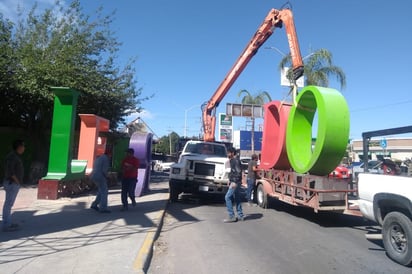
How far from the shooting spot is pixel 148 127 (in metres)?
77.9

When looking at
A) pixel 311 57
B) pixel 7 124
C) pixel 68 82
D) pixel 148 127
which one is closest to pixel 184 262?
pixel 68 82

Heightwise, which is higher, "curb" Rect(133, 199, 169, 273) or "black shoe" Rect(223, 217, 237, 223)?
"black shoe" Rect(223, 217, 237, 223)

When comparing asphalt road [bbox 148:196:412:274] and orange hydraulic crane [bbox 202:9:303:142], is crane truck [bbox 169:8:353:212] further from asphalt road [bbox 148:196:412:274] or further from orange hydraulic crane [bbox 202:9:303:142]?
asphalt road [bbox 148:196:412:274]

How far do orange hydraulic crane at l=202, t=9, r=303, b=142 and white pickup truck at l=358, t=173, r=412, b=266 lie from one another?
→ 691cm

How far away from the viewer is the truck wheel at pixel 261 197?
1318cm

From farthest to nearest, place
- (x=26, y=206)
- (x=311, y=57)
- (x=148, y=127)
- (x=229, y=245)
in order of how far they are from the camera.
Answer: (x=148, y=127) → (x=311, y=57) → (x=26, y=206) → (x=229, y=245)

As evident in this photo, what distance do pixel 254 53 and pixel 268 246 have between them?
13155 millimetres

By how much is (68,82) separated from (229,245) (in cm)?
1233

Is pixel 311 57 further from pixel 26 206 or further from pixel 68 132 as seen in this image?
pixel 26 206

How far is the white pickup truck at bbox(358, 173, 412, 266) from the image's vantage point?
6438 millimetres

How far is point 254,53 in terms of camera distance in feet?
63.3

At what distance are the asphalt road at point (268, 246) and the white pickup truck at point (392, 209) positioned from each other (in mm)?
267

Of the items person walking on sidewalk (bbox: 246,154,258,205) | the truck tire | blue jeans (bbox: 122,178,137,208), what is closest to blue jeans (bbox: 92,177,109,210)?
blue jeans (bbox: 122,178,137,208)

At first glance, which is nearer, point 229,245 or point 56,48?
point 229,245
